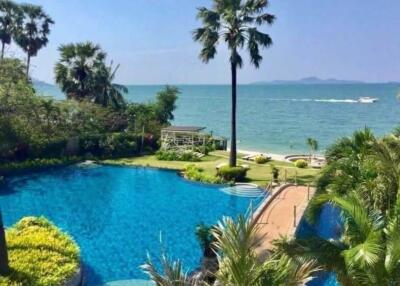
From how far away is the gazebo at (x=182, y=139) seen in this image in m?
37.2

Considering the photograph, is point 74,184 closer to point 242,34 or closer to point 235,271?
point 242,34

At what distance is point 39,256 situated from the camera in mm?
12922

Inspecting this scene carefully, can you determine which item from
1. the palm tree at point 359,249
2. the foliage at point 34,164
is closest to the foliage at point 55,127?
the foliage at point 34,164

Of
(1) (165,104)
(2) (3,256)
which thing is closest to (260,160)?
(1) (165,104)

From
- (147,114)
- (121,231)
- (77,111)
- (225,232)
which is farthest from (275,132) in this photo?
(225,232)

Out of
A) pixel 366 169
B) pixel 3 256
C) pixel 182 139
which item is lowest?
pixel 3 256

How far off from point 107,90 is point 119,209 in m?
23.0

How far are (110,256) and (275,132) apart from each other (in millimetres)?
57658

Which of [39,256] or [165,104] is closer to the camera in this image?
[39,256]

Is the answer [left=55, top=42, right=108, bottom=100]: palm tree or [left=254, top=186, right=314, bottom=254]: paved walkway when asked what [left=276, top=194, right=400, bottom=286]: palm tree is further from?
[left=55, top=42, right=108, bottom=100]: palm tree

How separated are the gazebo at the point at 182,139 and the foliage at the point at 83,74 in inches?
349

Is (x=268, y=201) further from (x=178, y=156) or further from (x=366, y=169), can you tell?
(x=178, y=156)

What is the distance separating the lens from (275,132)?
71.9m

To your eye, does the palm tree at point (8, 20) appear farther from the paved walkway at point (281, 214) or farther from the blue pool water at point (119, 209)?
the paved walkway at point (281, 214)
